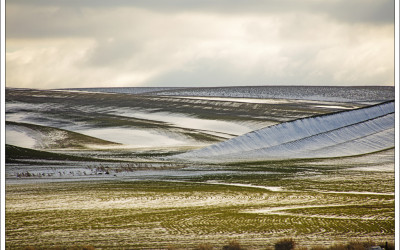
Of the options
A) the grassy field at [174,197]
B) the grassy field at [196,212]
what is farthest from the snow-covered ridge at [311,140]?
the grassy field at [196,212]

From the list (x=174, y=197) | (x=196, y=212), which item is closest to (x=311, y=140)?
(x=174, y=197)

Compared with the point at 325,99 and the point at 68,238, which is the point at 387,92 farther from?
the point at 68,238

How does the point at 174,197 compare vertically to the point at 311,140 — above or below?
below

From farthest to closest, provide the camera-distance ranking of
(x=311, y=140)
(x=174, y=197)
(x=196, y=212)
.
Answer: (x=311, y=140)
(x=174, y=197)
(x=196, y=212)

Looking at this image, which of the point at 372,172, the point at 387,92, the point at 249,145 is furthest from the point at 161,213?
the point at 387,92

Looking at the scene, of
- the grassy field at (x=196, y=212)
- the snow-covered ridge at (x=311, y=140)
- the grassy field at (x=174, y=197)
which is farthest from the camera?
the snow-covered ridge at (x=311, y=140)

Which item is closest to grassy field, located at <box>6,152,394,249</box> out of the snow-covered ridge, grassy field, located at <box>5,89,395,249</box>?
grassy field, located at <box>5,89,395,249</box>

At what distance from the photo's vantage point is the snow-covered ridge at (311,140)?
49.9 m

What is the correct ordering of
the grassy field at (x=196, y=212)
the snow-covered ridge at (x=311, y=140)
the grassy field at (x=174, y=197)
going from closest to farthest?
the grassy field at (x=196, y=212), the grassy field at (x=174, y=197), the snow-covered ridge at (x=311, y=140)

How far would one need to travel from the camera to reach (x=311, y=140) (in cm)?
5575

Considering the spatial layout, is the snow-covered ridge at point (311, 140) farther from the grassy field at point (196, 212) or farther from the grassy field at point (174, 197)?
the grassy field at point (196, 212)

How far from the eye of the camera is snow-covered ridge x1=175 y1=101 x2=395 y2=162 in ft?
164

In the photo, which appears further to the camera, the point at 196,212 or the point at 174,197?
the point at 174,197

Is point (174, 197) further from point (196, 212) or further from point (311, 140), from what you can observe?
point (311, 140)
